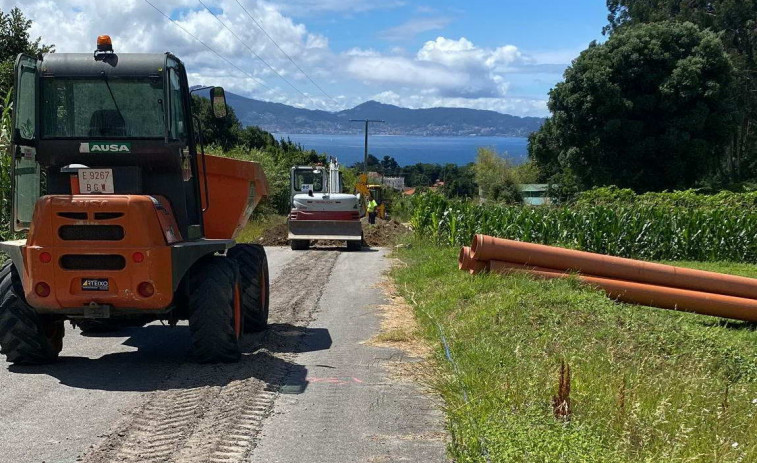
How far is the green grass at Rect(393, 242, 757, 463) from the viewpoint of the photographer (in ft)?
20.0

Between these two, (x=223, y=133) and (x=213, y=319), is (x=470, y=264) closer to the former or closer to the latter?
(x=213, y=319)

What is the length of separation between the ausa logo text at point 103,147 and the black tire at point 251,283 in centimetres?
226

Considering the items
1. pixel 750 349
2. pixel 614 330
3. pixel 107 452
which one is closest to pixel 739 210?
pixel 750 349

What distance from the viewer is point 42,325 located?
29.7ft

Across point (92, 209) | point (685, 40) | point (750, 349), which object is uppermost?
point (685, 40)

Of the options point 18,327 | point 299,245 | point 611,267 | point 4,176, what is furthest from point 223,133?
point 18,327

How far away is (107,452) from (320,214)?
21460 millimetres

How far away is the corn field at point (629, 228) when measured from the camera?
2486 centimetres

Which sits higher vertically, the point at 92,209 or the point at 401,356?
the point at 92,209

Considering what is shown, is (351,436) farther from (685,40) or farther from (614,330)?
(685,40)

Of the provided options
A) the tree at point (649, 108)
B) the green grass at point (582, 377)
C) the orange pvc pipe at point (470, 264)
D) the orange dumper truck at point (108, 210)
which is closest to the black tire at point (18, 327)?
the orange dumper truck at point (108, 210)

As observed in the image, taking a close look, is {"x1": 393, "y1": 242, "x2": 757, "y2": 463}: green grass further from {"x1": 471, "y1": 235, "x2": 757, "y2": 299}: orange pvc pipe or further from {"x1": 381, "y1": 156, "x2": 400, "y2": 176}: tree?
{"x1": 381, "y1": 156, "x2": 400, "y2": 176}: tree

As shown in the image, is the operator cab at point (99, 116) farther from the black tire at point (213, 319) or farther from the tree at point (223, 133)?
the tree at point (223, 133)

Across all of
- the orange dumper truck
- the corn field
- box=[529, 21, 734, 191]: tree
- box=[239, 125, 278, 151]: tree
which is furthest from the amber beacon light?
box=[239, 125, 278, 151]: tree
